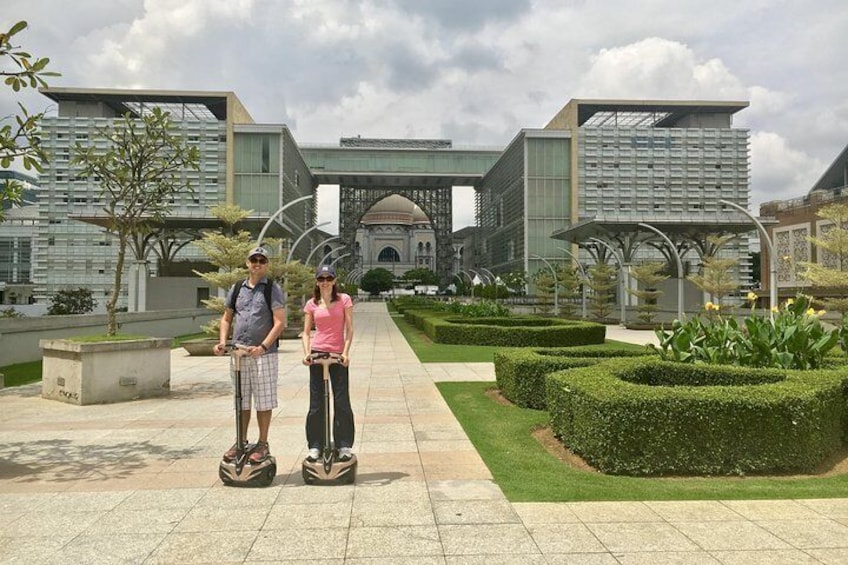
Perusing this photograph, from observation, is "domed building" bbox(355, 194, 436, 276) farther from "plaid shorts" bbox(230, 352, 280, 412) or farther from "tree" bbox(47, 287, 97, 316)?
"plaid shorts" bbox(230, 352, 280, 412)

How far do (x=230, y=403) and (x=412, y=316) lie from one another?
26.6 meters

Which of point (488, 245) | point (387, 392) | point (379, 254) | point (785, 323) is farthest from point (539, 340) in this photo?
point (379, 254)

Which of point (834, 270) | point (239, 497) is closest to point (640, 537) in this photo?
point (239, 497)

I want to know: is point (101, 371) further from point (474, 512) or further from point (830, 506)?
point (830, 506)

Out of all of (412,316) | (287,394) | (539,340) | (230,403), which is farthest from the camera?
(412,316)

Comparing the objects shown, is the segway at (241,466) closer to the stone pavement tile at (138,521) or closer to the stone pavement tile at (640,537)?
the stone pavement tile at (138,521)

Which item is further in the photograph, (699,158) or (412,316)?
(699,158)

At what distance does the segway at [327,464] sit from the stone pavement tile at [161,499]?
944 mm

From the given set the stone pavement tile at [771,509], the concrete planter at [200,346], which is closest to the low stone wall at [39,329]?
the concrete planter at [200,346]

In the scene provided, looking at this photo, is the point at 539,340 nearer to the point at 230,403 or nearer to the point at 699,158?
the point at 230,403

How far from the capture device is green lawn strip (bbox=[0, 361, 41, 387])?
13352 millimetres

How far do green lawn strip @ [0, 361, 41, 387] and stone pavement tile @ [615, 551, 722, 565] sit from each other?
13.1 m

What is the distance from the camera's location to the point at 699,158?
80.3 meters

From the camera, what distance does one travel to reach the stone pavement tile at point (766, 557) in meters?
3.99
